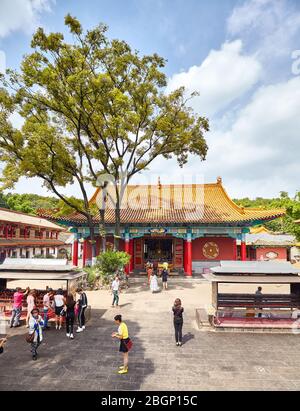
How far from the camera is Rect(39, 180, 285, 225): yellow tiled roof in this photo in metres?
20.2

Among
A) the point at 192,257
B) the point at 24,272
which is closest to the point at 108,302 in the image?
the point at 24,272

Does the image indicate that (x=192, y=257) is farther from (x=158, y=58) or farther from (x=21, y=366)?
(x=21, y=366)

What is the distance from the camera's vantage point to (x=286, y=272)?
966 cm

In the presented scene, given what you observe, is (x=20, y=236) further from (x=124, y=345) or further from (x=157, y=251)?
(x=124, y=345)

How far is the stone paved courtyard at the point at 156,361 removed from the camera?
5648 mm

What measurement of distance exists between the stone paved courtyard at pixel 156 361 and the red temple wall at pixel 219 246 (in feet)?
41.5

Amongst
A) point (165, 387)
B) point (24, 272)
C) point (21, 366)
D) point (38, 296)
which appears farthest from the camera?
point (38, 296)

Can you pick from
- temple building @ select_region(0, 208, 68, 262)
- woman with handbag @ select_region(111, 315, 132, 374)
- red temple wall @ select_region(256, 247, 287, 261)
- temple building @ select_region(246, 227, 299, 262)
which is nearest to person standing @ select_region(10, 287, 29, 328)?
woman with handbag @ select_region(111, 315, 132, 374)

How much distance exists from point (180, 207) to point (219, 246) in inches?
182

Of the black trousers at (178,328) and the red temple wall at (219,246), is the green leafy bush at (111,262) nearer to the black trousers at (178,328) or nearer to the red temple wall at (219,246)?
the red temple wall at (219,246)

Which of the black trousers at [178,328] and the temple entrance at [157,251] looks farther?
the temple entrance at [157,251]

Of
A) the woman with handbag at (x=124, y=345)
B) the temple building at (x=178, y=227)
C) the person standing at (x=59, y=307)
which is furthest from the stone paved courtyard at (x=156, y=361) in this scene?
the temple building at (x=178, y=227)

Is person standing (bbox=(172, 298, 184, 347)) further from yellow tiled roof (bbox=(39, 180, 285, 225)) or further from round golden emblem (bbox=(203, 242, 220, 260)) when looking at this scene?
round golden emblem (bbox=(203, 242, 220, 260))

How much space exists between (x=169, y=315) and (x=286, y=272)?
15.9 ft
